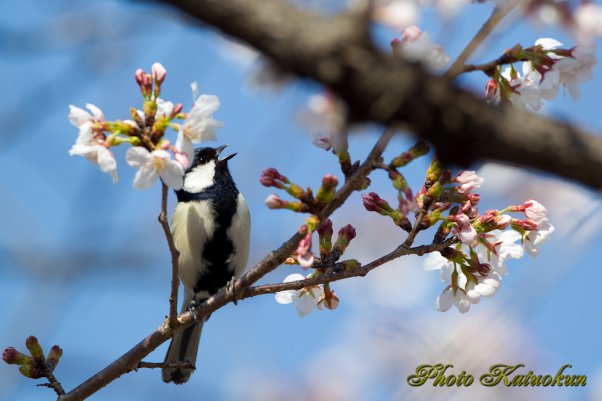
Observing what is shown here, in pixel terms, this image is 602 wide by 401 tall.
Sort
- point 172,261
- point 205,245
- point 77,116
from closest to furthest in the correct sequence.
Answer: point 77,116, point 172,261, point 205,245

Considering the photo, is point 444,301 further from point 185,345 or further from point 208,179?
point 208,179

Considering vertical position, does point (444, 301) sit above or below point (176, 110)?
below

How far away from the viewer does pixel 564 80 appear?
2.38 metres

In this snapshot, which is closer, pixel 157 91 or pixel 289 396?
pixel 157 91

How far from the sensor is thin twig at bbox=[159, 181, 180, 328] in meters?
2.29

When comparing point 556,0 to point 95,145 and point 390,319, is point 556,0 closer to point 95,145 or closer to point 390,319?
point 95,145

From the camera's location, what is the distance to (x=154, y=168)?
2.23 metres

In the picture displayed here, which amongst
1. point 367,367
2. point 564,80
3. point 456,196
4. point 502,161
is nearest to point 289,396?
point 367,367

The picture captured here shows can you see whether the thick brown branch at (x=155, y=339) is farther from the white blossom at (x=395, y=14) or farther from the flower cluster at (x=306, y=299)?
the white blossom at (x=395, y=14)

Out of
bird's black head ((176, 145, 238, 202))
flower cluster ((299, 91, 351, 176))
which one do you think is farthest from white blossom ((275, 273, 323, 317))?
bird's black head ((176, 145, 238, 202))

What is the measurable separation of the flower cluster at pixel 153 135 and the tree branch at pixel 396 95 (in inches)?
44.7

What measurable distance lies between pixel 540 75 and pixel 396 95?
1.43 meters

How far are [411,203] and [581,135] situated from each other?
51.1 inches

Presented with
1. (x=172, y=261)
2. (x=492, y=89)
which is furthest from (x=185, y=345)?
(x=492, y=89)
